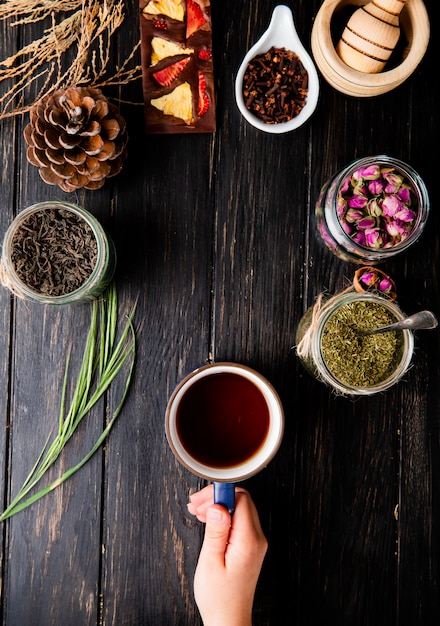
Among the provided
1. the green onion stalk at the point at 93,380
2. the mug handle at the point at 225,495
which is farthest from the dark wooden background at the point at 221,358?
the mug handle at the point at 225,495

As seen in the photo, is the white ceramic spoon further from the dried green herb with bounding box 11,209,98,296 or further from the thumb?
the thumb

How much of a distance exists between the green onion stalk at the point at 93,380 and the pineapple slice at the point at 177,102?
Answer: 1.05ft

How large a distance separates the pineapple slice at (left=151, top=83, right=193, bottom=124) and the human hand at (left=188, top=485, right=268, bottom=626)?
0.66 meters

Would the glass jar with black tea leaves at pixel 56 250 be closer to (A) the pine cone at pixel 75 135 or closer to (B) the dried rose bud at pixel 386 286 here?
(A) the pine cone at pixel 75 135

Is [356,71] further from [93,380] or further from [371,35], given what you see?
[93,380]

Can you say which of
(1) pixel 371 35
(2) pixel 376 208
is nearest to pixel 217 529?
(2) pixel 376 208

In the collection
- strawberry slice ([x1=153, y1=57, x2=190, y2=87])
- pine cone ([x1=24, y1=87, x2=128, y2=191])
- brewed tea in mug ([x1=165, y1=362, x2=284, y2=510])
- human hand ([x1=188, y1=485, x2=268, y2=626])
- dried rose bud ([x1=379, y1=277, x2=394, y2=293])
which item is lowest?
human hand ([x1=188, y1=485, x2=268, y2=626])

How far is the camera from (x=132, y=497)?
993 millimetres

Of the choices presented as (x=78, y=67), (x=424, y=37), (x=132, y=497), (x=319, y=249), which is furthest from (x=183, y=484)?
(x=424, y=37)

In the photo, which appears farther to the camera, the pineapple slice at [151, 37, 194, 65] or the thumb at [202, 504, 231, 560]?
the pineapple slice at [151, 37, 194, 65]

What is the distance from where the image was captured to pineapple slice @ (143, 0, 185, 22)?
3.15ft

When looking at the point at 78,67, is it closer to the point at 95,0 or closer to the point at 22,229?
the point at 95,0

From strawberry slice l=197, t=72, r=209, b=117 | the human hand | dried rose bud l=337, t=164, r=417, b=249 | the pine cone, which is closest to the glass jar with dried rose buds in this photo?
dried rose bud l=337, t=164, r=417, b=249

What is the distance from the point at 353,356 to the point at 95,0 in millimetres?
758
